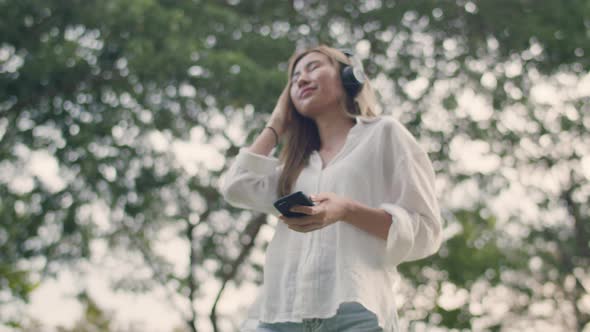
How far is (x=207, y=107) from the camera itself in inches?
340

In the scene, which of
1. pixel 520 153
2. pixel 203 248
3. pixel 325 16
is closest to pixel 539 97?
pixel 520 153

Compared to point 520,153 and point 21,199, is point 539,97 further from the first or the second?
point 21,199

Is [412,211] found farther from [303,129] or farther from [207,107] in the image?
[207,107]

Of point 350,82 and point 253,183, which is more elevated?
point 350,82

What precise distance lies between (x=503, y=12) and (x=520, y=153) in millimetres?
2289

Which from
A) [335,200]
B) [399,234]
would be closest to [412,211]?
[399,234]

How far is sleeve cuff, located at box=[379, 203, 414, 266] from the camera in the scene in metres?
1.92

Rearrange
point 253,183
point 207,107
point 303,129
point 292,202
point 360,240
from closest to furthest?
point 292,202
point 360,240
point 253,183
point 303,129
point 207,107

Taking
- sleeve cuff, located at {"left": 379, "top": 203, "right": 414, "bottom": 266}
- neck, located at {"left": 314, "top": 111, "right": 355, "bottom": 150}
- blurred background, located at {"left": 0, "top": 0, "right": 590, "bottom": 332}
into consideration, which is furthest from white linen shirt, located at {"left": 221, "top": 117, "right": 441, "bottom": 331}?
blurred background, located at {"left": 0, "top": 0, "right": 590, "bottom": 332}

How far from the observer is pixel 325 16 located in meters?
9.24

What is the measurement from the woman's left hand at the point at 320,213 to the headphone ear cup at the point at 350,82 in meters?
0.64

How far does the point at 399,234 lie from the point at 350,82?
0.70 metres

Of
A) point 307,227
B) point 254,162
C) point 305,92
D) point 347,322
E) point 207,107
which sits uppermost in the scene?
point 305,92

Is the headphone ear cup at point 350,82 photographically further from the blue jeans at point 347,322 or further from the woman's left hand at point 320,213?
the blue jeans at point 347,322
